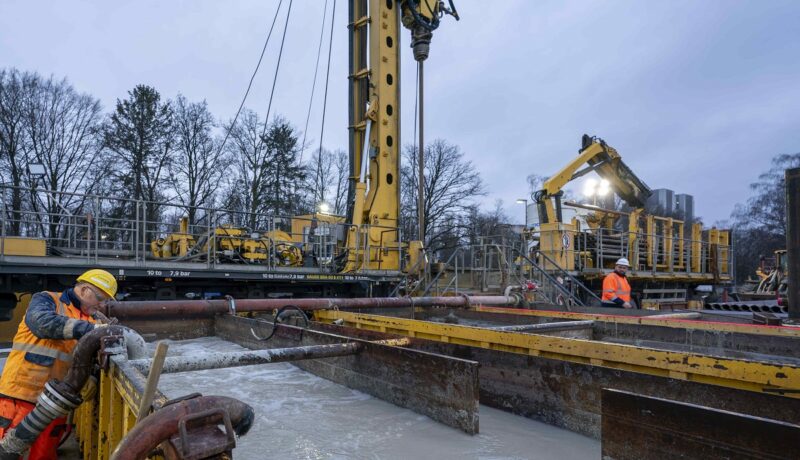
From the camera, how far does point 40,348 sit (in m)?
3.19

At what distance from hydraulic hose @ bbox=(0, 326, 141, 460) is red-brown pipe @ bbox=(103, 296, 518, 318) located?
2614 mm

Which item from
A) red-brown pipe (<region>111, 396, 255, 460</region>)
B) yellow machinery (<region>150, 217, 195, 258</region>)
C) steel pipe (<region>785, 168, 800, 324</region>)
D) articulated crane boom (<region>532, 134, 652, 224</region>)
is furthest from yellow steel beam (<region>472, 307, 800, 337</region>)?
yellow machinery (<region>150, 217, 195, 258</region>)

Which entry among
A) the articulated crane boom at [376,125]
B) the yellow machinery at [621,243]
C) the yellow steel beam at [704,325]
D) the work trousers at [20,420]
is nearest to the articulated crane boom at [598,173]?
the yellow machinery at [621,243]

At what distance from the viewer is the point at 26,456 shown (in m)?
3.03

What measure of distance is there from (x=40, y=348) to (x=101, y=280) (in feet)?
1.78

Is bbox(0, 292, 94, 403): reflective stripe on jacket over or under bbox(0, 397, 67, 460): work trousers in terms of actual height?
over

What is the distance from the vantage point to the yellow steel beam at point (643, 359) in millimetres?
2832

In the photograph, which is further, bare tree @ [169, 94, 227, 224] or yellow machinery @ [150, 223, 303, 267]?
bare tree @ [169, 94, 227, 224]

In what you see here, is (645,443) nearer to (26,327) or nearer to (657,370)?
(657,370)

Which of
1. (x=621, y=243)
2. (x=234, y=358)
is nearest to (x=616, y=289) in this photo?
(x=234, y=358)

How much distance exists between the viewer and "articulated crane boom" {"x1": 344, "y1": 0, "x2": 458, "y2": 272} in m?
11.7

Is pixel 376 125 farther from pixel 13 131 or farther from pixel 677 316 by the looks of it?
pixel 13 131

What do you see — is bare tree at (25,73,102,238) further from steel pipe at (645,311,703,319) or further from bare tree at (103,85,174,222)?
steel pipe at (645,311,703,319)

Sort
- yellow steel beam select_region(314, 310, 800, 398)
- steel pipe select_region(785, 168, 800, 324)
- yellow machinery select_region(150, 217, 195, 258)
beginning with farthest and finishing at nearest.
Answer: yellow machinery select_region(150, 217, 195, 258)
steel pipe select_region(785, 168, 800, 324)
yellow steel beam select_region(314, 310, 800, 398)
